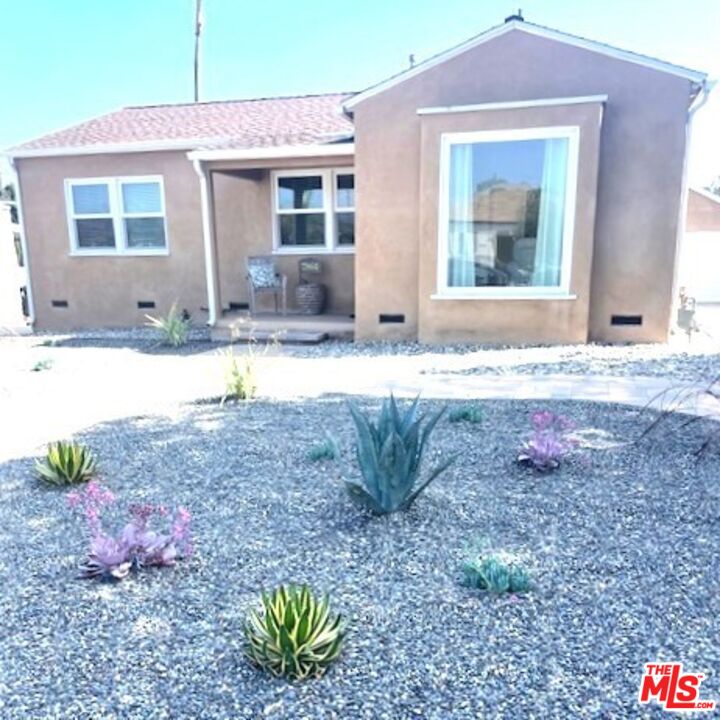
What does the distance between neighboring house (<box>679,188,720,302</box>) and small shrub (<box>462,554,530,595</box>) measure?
19114 millimetres

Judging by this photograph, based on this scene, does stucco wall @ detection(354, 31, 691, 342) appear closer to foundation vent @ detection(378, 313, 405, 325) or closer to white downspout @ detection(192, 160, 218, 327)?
foundation vent @ detection(378, 313, 405, 325)

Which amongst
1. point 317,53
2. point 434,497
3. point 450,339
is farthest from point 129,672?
point 317,53

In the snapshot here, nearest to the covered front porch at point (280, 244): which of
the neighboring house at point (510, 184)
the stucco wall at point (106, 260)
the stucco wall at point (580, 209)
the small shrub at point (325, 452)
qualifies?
the neighboring house at point (510, 184)

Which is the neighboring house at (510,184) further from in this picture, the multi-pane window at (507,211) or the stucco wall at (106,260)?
the stucco wall at (106,260)

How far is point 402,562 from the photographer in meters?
2.81

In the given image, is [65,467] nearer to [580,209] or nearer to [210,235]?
[210,235]

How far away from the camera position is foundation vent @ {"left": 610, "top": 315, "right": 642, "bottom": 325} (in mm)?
8758

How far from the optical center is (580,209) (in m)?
8.25

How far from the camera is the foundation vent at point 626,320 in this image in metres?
8.76

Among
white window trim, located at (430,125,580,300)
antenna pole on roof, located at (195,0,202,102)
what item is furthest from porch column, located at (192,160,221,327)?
antenna pole on roof, located at (195,0,202,102)

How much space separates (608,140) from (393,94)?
3231 millimetres

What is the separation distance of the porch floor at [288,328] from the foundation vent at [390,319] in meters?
0.58

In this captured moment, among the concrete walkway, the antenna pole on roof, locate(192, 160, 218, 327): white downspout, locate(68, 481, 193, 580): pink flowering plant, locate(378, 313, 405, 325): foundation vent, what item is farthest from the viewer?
the antenna pole on roof

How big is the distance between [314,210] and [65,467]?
8324 millimetres
